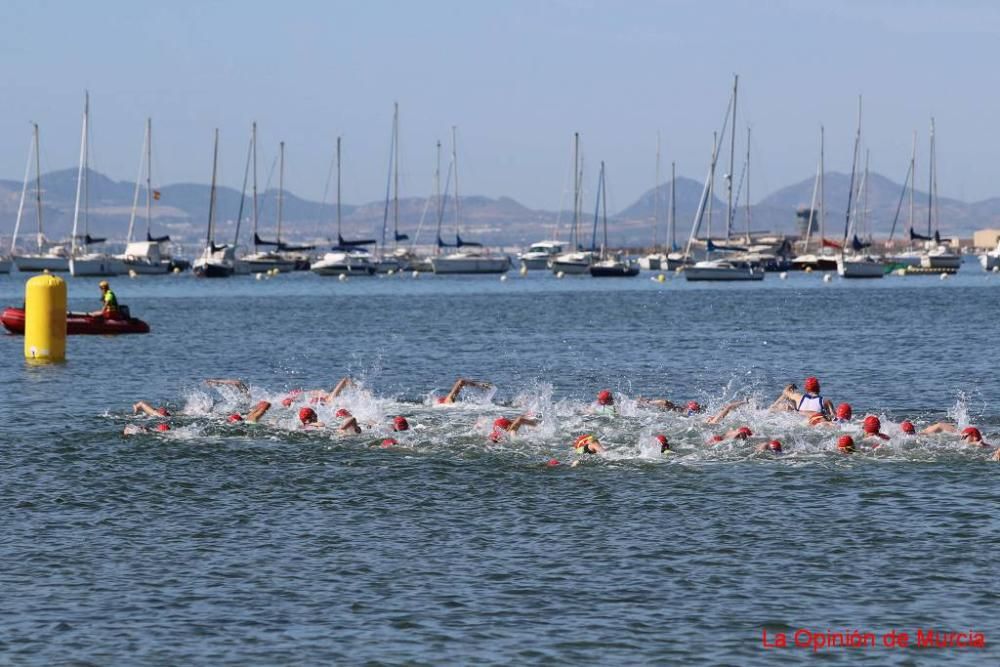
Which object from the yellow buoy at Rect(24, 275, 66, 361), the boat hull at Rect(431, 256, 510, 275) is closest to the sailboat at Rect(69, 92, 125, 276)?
the boat hull at Rect(431, 256, 510, 275)

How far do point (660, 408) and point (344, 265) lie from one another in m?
129

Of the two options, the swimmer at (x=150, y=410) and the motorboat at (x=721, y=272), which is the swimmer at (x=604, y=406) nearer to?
the swimmer at (x=150, y=410)

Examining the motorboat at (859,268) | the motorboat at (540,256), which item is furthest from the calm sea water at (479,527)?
the motorboat at (540,256)

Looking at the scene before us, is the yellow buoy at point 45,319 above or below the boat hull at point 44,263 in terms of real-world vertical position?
A: above

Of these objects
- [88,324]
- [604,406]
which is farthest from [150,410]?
[88,324]

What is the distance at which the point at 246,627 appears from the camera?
650 inches

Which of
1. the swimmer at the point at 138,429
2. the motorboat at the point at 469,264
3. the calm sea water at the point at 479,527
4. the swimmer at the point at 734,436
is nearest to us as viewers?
the calm sea water at the point at 479,527

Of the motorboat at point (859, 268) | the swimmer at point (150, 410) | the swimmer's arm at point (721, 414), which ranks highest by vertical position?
the motorboat at point (859, 268)

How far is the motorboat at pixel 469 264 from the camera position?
16700cm

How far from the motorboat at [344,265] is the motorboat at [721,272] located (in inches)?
1428

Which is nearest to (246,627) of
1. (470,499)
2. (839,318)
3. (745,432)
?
(470,499)

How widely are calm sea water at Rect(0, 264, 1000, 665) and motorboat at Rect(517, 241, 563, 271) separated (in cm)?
13866

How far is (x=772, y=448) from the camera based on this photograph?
27.3m

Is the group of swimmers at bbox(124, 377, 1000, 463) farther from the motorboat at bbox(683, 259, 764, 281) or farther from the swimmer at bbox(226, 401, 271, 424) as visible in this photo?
the motorboat at bbox(683, 259, 764, 281)
